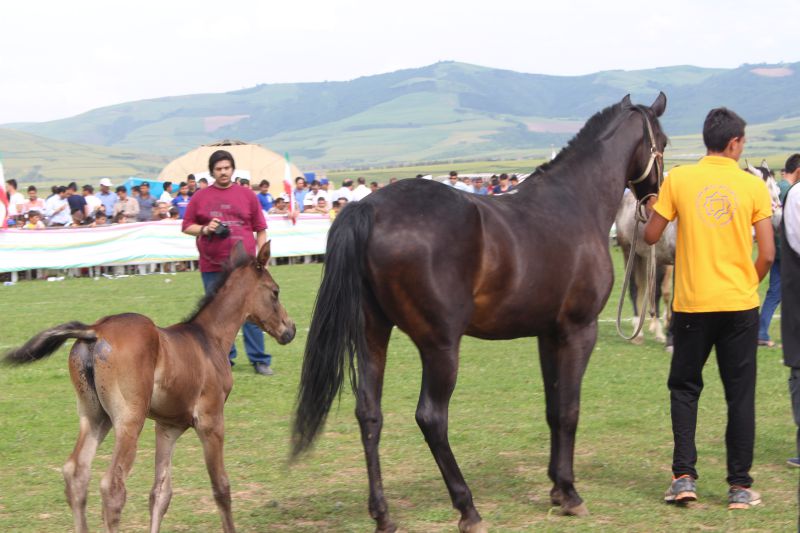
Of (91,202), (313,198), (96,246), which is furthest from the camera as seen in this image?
(313,198)

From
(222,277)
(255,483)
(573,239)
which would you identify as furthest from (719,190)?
(255,483)

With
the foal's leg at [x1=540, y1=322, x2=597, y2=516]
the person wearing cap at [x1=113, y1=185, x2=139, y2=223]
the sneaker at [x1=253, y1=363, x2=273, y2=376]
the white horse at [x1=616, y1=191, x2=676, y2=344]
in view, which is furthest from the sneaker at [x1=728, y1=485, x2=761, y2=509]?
the person wearing cap at [x1=113, y1=185, x2=139, y2=223]

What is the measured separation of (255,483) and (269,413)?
2127 mm

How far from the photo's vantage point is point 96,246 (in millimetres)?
22156

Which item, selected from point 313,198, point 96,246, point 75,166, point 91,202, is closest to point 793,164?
point 96,246

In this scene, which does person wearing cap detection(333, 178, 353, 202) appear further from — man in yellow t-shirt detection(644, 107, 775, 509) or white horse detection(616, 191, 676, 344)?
man in yellow t-shirt detection(644, 107, 775, 509)

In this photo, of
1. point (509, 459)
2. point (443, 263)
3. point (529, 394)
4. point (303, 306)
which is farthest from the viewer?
point (303, 306)

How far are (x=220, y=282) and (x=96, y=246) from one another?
16.6 metres

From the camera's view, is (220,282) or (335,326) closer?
(335,326)

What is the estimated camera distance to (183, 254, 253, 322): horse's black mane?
20.7ft

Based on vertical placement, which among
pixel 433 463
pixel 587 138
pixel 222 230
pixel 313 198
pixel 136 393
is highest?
pixel 587 138

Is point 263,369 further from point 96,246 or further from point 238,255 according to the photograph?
point 96,246

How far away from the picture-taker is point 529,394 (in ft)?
31.7

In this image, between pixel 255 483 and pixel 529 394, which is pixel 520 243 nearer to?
pixel 255 483
